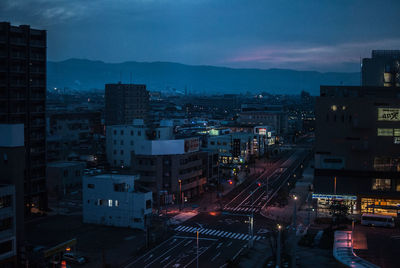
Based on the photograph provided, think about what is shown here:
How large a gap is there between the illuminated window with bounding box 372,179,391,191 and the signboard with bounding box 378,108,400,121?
15.9ft

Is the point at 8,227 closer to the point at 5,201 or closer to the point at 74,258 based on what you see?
the point at 5,201

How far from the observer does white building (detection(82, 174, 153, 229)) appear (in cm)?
3069

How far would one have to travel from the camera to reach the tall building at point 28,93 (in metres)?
33.1

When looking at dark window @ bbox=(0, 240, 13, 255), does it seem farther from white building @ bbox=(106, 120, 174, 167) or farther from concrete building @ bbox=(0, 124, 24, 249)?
white building @ bbox=(106, 120, 174, 167)

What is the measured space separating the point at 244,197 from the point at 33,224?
18228 mm

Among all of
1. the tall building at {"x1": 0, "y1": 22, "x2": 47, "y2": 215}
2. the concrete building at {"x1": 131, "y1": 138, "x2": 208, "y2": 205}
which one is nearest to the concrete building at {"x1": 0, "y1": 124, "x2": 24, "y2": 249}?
the tall building at {"x1": 0, "y1": 22, "x2": 47, "y2": 215}

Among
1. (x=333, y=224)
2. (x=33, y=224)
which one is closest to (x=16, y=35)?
(x=33, y=224)

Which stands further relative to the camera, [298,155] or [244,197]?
[298,155]

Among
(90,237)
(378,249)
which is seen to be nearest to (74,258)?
(90,237)

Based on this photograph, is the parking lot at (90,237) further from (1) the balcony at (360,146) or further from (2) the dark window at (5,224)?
(1) the balcony at (360,146)

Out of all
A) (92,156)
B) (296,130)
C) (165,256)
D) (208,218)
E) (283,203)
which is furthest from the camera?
(296,130)

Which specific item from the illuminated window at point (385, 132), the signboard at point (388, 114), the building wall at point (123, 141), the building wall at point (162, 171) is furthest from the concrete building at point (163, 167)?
the signboard at point (388, 114)

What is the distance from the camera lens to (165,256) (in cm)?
2511

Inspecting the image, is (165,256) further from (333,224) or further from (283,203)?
(283,203)
